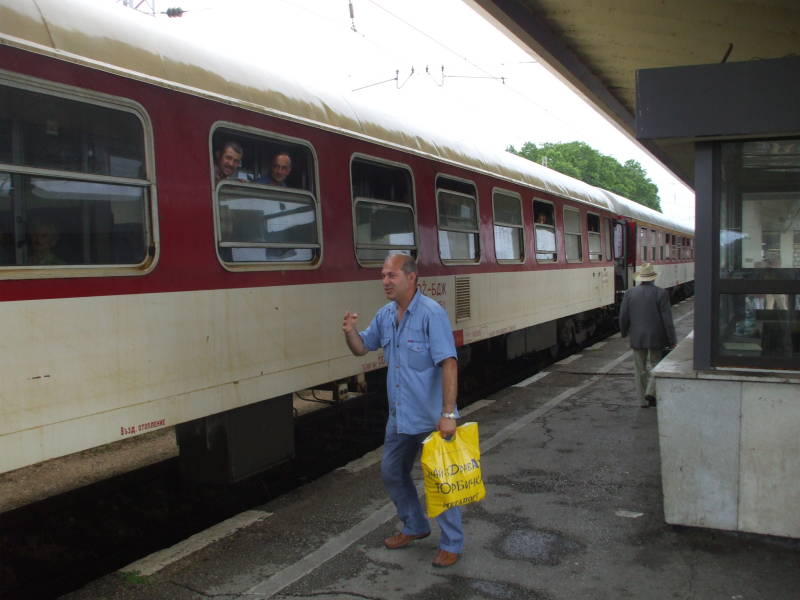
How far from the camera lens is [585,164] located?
208 ft

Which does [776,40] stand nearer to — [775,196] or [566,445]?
[775,196]

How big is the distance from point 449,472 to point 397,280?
993 mm

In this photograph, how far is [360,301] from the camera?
571 centimetres

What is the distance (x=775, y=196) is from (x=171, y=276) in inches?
132

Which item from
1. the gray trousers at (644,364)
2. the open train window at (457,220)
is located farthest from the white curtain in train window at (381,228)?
the gray trousers at (644,364)

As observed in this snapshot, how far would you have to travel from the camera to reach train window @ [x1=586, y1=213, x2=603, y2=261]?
12500 mm

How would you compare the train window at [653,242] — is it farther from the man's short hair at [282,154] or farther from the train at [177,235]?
the man's short hair at [282,154]

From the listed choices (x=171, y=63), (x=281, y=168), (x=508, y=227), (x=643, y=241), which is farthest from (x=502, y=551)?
(x=643, y=241)

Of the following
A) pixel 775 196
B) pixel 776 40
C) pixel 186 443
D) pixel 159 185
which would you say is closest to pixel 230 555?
pixel 186 443

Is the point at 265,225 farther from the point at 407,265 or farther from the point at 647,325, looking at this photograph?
the point at 647,325

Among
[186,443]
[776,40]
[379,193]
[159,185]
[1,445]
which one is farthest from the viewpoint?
[776,40]

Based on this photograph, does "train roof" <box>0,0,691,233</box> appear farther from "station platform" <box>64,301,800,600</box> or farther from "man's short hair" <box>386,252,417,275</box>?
"station platform" <box>64,301,800,600</box>

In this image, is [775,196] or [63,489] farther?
[63,489]

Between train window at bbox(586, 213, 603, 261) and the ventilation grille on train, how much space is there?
5403 millimetres
